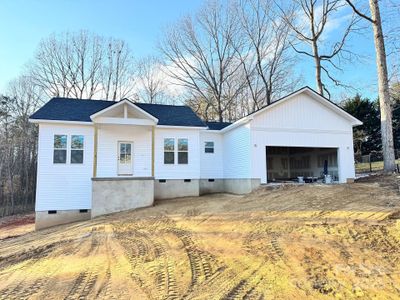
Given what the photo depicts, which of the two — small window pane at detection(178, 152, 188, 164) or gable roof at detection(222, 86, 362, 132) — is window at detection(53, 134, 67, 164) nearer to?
small window pane at detection(178, 152, 188, 164)

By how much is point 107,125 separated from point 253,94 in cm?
1922

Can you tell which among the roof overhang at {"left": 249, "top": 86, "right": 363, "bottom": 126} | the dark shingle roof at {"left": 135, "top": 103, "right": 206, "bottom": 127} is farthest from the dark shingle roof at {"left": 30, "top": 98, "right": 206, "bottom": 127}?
the roof overhang at {"left": 249, "top": 86, "right": 363, "bottom": 126}

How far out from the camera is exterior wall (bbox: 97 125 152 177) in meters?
14.2

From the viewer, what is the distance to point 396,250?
5316mm

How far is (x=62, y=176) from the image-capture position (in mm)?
13703

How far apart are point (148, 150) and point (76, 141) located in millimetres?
3426

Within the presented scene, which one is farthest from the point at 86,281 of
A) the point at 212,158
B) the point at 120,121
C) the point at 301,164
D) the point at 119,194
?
the point at 301,164

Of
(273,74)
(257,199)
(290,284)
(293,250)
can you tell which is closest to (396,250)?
(293,250)

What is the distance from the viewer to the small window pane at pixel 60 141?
541 inches

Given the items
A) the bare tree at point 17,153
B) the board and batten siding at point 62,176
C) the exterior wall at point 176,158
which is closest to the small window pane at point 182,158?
the exterior wall at point 176,158

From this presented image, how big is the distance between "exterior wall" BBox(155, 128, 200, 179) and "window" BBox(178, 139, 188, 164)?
16 cm

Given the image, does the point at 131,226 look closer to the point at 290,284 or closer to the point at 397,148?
the point at 290,284

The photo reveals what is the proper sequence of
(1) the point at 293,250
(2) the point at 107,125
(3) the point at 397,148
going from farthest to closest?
(3) the point at 397,148 < (2) the point at 107,125 < (1) the point at 293,250

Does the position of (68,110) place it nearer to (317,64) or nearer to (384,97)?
(384,97)
